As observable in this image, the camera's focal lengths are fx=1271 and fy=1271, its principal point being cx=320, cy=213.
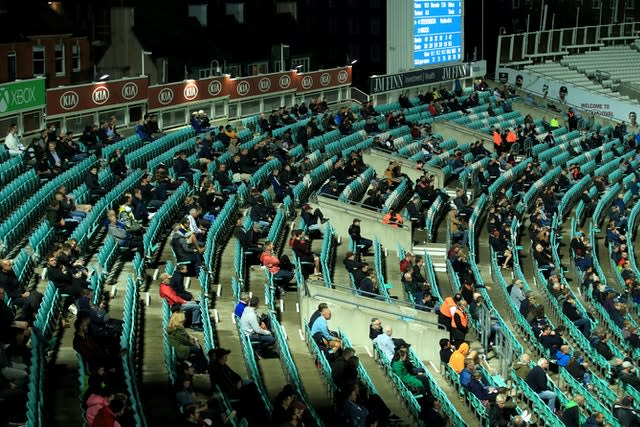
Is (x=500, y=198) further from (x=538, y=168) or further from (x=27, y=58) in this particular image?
(x=27, y=58)

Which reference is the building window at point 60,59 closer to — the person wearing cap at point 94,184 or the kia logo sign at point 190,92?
the kia logo sign at point 190,92

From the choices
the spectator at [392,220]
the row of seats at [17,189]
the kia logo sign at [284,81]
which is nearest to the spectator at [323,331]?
the row of seats at [17,189]

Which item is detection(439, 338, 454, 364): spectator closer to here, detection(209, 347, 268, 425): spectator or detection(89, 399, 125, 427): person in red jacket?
detection(209, 347, 268, 425): spectator

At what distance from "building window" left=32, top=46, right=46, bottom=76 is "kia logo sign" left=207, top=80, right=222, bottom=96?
7082 millimetres

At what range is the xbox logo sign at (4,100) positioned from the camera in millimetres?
29703

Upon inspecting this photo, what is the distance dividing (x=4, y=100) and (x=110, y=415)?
18071mm

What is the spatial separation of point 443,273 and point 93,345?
46.7 ft

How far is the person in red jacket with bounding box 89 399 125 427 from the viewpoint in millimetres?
13141

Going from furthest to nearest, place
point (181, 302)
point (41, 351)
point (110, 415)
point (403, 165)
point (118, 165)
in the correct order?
point (403, 165) → point (118, 165) → point (181, 302) → point (41, 351) → point (110, 415)

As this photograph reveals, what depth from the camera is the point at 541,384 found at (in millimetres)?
19125

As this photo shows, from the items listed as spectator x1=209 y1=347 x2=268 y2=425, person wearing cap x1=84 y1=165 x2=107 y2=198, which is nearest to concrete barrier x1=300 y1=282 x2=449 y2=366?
spectator x1=209 y1=347 x2=268 y2=425

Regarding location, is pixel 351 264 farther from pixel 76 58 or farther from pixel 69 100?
pixel 76 58

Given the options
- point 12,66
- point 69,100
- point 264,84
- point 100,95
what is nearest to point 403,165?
point 264,84

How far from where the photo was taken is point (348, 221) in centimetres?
2972
